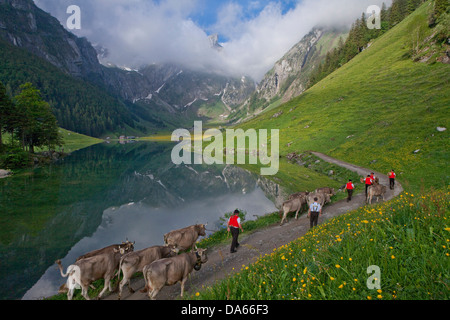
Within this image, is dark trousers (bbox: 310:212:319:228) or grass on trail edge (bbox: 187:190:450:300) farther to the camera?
dark trousers (bbox: 310:212:319:228)

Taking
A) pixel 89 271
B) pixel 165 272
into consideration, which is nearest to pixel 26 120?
pixel 89 271

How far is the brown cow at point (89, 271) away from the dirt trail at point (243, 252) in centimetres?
125

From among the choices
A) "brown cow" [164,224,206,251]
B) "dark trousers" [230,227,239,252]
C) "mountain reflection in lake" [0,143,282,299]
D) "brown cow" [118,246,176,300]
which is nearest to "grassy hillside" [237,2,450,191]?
"dark trousers" [230,227,239,252]

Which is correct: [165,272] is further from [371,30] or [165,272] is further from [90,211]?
[371,30]

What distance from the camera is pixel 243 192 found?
38219mm

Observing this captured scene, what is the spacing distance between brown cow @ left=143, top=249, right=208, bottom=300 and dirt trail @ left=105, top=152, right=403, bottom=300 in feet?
3.18

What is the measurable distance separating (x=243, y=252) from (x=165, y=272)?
7208 mm

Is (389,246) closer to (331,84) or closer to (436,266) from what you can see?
(436,266)

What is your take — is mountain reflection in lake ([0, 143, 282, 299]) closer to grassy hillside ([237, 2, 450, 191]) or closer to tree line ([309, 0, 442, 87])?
grassy hillside ([237, 2, 450, 191])

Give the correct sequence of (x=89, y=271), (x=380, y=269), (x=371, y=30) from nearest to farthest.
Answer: (x=380, y=269)
(x=89, y=271)
(x=371, y=30)

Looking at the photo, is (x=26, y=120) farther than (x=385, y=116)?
Yes

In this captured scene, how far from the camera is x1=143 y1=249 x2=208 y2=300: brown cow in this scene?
9.54m

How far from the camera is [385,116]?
5416 cm
